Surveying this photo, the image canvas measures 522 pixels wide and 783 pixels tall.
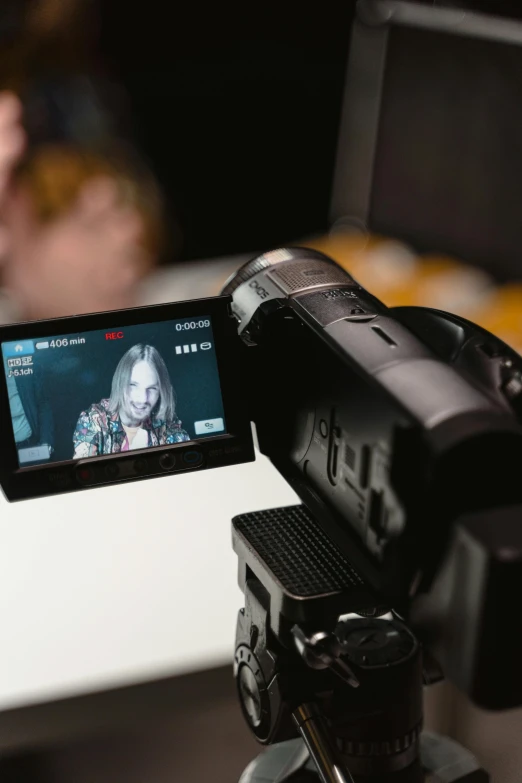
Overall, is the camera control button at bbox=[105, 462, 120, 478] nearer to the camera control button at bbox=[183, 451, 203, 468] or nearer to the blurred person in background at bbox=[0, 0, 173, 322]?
the camera control button at bbox=[183, 451, 203, 468]

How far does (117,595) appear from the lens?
1200 millimetres

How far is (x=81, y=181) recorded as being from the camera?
2193mm

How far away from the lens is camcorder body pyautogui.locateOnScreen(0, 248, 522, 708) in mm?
619


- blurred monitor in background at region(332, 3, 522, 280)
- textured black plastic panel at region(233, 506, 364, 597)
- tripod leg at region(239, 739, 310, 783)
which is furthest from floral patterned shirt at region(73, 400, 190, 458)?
blurred monitor in background at region(332, 3, 522, 280)

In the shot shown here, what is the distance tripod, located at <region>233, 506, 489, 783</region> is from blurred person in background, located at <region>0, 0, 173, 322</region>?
4.48ft

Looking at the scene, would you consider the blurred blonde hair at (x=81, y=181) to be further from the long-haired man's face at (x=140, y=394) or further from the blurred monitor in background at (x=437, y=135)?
the long-haired man's face at (x=140, y=394)

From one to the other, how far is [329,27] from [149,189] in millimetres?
695

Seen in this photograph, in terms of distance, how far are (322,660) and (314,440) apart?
0.56ft

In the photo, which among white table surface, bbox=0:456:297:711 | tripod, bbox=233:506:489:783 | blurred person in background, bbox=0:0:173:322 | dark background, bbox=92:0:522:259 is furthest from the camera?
dark background, bbox=92:0:522:259

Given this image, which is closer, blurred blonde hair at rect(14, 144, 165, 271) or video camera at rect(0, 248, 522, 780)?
video camera at rect(0, 248, 522, 780)

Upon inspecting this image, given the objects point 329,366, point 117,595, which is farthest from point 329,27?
point 329,366

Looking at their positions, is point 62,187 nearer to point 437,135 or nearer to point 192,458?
point 437,135

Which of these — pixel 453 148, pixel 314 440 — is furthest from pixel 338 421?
pixel 453 148

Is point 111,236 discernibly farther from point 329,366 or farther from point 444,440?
point 444,440
